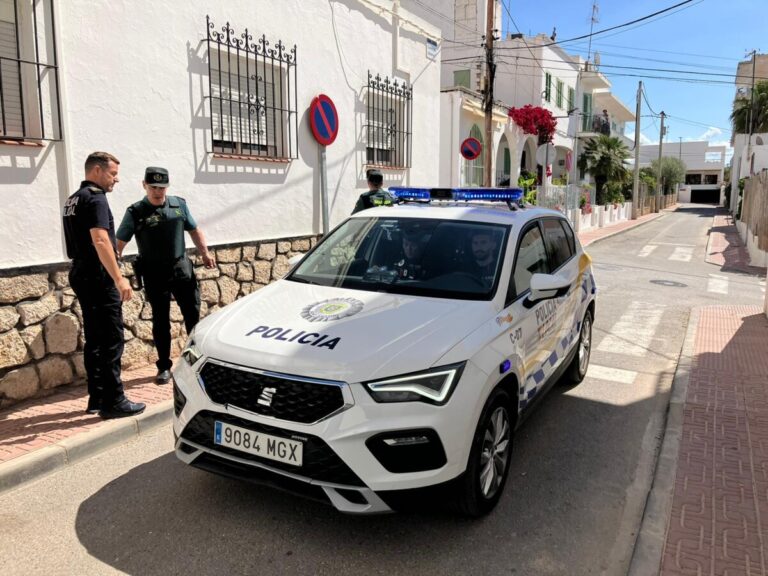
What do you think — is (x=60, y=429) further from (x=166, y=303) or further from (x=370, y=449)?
(x=370, y=449)

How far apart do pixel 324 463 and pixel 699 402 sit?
3786mm

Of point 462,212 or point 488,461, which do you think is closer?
point 488,461

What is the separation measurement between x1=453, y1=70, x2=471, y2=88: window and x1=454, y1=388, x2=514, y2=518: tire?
2193 cm

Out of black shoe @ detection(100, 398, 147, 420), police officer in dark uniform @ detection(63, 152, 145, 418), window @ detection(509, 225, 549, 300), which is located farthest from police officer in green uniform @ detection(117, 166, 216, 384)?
window @ detection(509, 225, 549, 300)

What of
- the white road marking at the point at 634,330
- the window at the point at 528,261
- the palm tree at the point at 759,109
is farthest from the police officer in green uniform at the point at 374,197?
the palm tree at the point at 759,109

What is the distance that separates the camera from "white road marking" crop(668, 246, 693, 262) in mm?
17172

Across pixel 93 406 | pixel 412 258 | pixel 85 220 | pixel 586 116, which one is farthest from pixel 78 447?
pixel 586 116

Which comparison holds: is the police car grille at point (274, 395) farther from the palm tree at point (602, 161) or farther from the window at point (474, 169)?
the palm tree at point (602, 161)

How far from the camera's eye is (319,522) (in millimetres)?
3166

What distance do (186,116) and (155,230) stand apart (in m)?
1.81

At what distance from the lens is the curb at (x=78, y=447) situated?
3625 millimetres

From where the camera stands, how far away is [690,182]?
287ft

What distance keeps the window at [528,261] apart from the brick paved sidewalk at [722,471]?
1526 millimetres

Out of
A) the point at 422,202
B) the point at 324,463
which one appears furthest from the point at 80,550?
the point at 422,202
